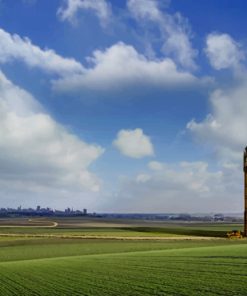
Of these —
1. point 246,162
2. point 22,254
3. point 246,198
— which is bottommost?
point 22,254

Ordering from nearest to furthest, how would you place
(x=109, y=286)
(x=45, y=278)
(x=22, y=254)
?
(x=109, y=286) → (x=45, y=278) → (x=22, y=254)

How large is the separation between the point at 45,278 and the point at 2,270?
600cm

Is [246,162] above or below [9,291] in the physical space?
above

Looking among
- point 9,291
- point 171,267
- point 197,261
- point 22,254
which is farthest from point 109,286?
point 22,254

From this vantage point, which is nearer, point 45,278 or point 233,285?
point 233,285

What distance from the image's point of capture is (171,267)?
88.2ft

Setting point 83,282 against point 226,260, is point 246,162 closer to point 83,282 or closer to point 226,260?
point 226,260

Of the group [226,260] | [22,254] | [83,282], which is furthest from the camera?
[22,254]

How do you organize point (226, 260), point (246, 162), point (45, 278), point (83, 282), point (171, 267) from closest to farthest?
point (83, 282) → point (45, 278) → point (171, 267) → point (226, 260) → point (246, 162)

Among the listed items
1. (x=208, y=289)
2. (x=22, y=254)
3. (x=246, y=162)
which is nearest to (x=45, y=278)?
(x=208, y=289)

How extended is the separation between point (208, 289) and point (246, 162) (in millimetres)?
59410

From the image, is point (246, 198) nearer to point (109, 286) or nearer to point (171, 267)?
point (171, 267)

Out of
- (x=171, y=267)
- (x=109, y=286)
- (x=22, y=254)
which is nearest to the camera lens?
(x=109, y=286)

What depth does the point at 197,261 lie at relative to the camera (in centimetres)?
2952
